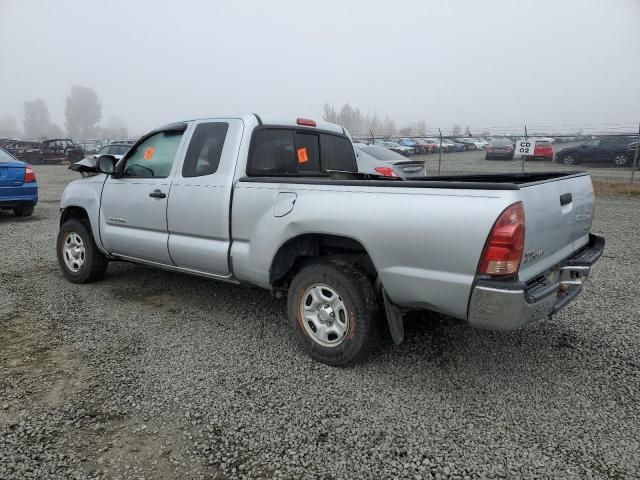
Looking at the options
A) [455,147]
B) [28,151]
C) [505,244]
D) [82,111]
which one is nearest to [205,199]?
[505,244]

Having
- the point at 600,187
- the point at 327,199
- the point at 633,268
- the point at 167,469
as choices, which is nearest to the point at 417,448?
the point at 167,469

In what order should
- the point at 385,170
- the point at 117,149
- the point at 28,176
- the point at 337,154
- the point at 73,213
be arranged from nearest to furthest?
the point at 337,154 → the point at 73,213 → the point at 28,176 → the point at 385,170 → the point at 117,149

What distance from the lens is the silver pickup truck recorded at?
2615 millimetres

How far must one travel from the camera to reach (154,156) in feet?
14.8

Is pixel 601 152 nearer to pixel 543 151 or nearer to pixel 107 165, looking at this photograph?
pixel 543 151

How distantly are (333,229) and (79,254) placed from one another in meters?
3.53

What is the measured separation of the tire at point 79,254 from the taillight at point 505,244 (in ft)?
13.8

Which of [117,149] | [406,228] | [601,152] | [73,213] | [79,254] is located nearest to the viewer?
[406,228]

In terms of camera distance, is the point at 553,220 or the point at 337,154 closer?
the point at 553,220

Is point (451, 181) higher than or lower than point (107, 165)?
lower

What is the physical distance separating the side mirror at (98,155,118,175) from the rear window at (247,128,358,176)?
1.72m

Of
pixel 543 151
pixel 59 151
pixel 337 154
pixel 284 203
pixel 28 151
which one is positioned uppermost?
pixel 28 151

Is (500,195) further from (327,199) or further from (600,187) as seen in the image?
(600,187)

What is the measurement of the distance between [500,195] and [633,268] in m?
4.62
